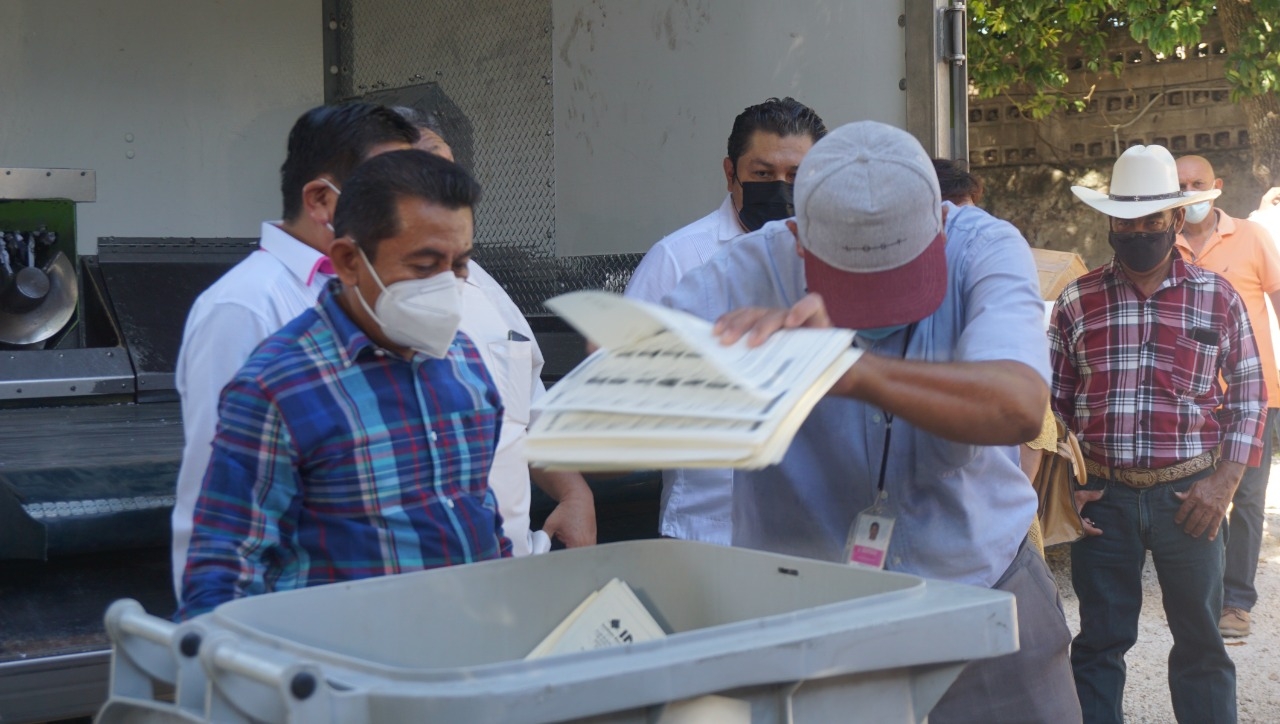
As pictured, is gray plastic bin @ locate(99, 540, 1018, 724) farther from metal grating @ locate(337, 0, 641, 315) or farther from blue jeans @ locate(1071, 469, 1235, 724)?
metal grating @ locate(337, 0, 641, 315)

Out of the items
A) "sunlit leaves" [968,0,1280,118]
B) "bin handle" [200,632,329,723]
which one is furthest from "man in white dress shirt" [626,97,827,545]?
"sunlit leaves" [968,0,1280,118]

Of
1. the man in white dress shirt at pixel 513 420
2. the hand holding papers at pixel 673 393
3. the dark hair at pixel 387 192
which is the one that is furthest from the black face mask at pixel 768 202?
the hand holding papers at pixel 673 393

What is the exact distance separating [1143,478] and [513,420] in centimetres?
240

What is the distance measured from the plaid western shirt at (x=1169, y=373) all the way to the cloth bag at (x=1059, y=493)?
0.47ft

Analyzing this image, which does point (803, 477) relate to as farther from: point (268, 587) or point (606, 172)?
point (606, 172)

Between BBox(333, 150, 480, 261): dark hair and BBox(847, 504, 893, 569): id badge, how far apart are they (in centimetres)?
80

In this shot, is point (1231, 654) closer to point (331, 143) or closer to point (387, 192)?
point (331, 143)

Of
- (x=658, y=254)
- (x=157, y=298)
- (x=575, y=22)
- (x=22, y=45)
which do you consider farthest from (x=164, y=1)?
(x=658, y=254)

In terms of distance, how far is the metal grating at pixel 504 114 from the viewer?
512cm

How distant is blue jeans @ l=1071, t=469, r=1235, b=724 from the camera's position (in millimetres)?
4168

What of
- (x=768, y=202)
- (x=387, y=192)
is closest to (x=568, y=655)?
(x=387, y=192)

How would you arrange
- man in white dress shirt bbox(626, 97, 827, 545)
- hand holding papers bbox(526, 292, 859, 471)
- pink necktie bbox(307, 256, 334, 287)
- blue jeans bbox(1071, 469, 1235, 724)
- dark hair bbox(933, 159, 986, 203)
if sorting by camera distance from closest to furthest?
hand holding papers bbox(526, 292, 859, 471), pink necktie bbox(307, 256, 334, 287), man in white dress shirt bbox(626, 97, 827, 545), dark hair bbox(933, 159, 986, 203), blue jeans bbox(1071, 469, 1235, 724)

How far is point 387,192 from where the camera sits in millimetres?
1975

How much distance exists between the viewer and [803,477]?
205 cm
